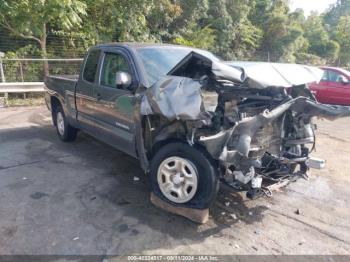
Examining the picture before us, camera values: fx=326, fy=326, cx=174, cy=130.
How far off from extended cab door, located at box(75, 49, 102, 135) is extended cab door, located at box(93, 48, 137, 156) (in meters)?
0.16

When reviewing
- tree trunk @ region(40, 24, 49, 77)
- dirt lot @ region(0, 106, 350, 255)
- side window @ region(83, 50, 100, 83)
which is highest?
tree trunk @ region(40, 24, 49, 77)

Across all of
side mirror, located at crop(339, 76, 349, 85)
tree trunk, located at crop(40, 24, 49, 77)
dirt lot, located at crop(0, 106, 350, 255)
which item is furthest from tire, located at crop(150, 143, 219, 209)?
tree trunk, located at crop(40, 24, 49, 77)

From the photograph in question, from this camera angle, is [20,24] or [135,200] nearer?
[135,200]

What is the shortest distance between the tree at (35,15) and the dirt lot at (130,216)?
6.62 metres

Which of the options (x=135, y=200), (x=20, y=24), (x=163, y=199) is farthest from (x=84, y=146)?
(x=20, y=24)

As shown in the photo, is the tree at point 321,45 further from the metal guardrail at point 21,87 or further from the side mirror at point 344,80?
the metal guardrail at point 21,87

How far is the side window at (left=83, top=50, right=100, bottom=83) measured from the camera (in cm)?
519

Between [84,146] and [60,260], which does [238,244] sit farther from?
[84,146]

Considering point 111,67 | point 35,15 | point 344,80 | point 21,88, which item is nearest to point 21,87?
point 21,88

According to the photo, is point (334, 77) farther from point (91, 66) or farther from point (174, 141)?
point (174, 141)

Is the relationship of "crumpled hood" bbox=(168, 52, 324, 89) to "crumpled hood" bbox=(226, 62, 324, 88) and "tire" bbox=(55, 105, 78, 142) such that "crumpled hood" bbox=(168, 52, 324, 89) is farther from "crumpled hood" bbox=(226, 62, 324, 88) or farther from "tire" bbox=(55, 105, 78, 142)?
"tire" bbox=(55, 105, 78, 142)

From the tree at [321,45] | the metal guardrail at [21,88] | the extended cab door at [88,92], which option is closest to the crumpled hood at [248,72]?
the extended cab door at [88,92]

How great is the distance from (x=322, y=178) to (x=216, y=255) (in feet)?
9.26

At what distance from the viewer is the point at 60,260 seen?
2896 mm
